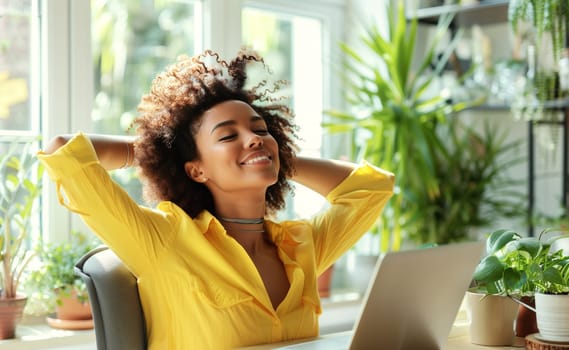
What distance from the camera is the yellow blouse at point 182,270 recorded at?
1761 millimetres

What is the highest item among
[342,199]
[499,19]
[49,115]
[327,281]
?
[499,19]

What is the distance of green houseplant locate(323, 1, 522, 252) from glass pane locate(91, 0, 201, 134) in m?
0.74

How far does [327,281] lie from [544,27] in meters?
1.45

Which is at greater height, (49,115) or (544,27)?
(544,27)

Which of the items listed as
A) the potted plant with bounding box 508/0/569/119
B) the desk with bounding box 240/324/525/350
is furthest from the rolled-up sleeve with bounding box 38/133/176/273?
the potted plant with bounding box 508/0/569/119

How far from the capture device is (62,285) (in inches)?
105

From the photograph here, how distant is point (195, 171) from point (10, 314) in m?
0.92

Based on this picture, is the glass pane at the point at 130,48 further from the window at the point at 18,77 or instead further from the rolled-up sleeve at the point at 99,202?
the rolled-up sleeve at the point at 99,202

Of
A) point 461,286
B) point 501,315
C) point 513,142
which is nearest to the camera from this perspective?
point 461,286

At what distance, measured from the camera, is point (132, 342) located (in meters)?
1.81

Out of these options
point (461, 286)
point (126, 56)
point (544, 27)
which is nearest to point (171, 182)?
point (461, 286)

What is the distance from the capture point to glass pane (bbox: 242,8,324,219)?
370 centimetres

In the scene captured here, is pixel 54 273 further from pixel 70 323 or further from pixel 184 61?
pixel 184 61

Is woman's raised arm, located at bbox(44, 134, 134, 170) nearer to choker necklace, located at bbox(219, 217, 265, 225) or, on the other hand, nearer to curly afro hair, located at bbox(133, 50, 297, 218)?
curly afro hair, located at bbox(133, 50, 297, 218)
